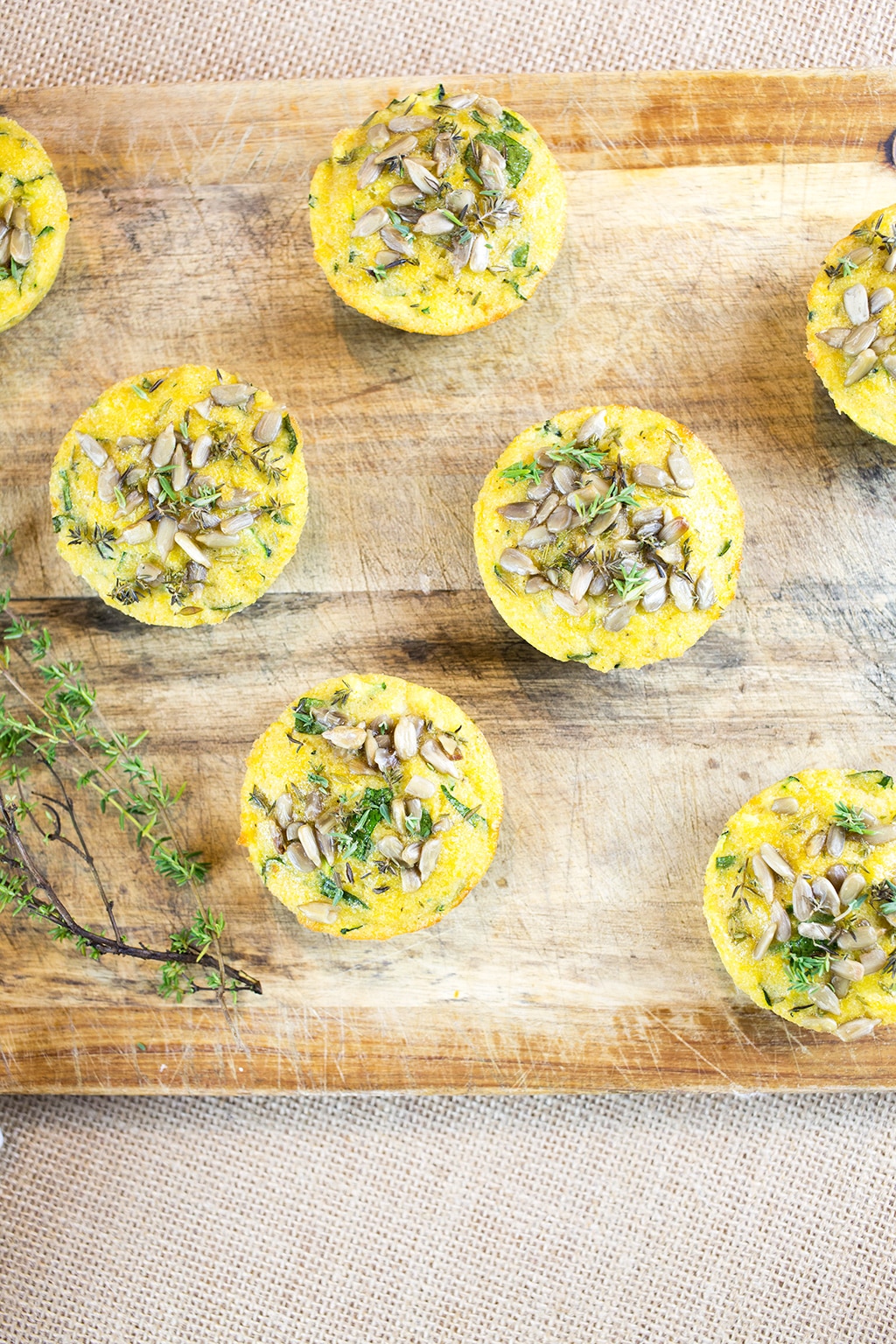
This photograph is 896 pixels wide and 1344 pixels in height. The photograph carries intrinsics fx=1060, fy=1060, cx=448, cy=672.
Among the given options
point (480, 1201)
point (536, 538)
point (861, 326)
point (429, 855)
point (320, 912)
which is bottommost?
point (480, 1201)

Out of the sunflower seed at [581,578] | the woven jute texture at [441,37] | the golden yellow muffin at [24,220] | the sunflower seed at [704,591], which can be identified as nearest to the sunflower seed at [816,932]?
the sunflower seed at [704,591]

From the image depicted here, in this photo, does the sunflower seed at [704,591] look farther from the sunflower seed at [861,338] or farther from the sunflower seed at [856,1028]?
the sunflower seed at [856,1028]

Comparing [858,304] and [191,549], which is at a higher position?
[858,304]

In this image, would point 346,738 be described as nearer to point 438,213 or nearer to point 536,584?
point 536,584

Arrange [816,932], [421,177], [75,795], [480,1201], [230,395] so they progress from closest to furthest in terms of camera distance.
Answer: [816,932]
[421,177]
[230,395]
[75,795]
[480,1201]

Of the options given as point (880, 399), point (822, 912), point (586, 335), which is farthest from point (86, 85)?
point (822, 912)

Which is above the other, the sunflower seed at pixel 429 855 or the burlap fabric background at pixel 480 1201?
the sunflower seed at pixel 429 855

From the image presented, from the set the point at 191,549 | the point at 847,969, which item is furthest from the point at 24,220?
the point at 847,969
